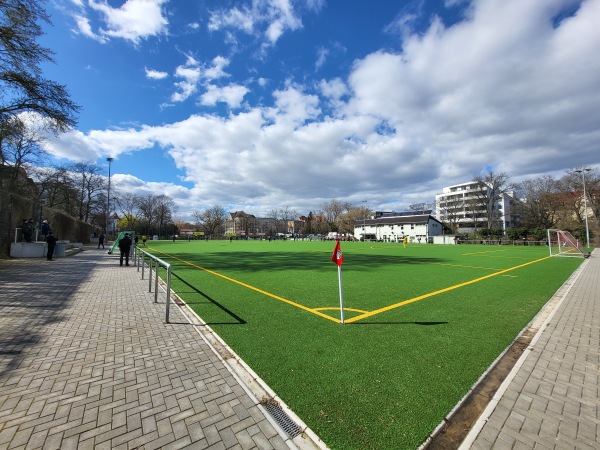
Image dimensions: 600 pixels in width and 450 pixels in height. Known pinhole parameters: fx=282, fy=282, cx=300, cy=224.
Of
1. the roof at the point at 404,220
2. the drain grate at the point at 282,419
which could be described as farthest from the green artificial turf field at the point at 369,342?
the roof at the point at 404,220

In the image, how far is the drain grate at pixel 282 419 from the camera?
101 inches

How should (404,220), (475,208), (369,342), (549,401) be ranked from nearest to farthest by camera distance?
(549,401)
(369,342)
(475,208)
(404,220)

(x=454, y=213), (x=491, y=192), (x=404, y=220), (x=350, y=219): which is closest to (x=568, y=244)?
(x=491, y=192)

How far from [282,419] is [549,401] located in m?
2.93

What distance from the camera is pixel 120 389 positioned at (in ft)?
10.6

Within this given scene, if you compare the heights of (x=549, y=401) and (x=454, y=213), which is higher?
(x=454, y=213)

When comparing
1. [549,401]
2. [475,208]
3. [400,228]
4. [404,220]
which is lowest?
[549,401]

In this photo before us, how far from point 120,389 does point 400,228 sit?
87780mm

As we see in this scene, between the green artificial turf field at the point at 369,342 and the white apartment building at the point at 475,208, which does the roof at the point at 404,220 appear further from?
the green artificial turf field at the point at 369,342

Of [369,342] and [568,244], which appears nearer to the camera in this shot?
[369,342]

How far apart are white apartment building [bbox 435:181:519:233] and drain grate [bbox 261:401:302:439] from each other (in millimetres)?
66789

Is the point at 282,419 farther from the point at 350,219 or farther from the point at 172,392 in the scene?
the point at 350,219

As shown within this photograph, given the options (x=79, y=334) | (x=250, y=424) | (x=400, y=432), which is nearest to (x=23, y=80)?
(x=79, y=334)

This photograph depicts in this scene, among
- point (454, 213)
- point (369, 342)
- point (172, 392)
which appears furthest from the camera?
point (454, 213)
